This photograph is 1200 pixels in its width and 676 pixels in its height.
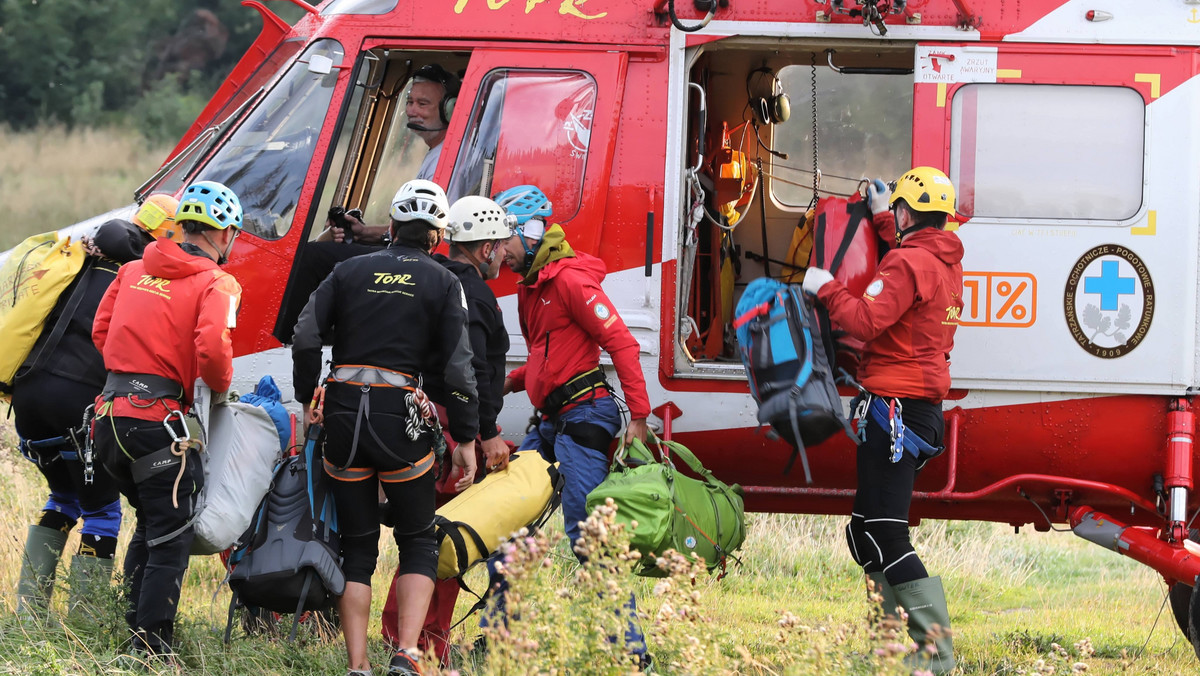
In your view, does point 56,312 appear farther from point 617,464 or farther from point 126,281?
point 617,464

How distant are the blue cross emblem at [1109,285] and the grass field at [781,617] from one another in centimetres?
159

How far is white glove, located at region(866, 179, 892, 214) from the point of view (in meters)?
5.86

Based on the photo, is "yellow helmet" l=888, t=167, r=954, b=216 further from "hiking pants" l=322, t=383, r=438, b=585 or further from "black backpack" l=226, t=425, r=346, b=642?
"black backpack" l=226, t=425, r=346, b=642

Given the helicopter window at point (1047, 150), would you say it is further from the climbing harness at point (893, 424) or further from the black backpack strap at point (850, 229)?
the climbing harness at point (893, 424)

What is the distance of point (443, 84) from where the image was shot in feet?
21.5

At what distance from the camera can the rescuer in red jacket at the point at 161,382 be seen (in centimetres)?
512

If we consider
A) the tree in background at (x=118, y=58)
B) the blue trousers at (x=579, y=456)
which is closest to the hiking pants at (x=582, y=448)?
the blue trousers at (x=579, y=456)

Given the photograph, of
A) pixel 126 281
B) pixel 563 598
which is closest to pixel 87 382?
pixel 126 281

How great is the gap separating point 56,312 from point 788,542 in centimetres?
526

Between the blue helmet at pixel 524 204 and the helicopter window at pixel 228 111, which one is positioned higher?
the helicopter window at pixel 228 111

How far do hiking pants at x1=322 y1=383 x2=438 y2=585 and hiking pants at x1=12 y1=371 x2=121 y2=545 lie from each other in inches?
43.4

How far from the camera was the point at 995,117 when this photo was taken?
5930 millimetres

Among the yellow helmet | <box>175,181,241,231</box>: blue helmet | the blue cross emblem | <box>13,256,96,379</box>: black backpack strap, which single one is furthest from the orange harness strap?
the blue cross emblem

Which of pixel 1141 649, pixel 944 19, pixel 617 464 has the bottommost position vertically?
pixel 1141 649
